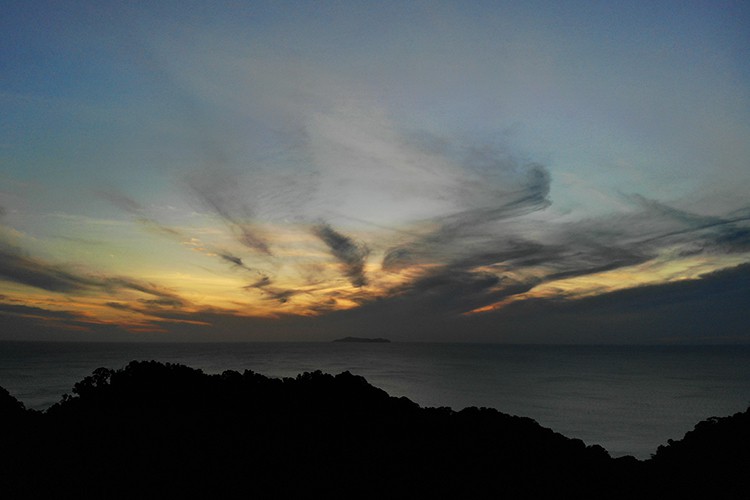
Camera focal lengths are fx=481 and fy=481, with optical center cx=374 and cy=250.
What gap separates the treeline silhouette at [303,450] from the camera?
19641mm

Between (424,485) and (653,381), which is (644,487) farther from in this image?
(653,381)

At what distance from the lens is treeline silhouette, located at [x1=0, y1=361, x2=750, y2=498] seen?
19641 mm

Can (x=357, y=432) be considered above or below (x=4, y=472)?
above

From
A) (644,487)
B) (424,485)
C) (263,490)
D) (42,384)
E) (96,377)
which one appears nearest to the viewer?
(263,490)

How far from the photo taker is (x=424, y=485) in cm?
2016

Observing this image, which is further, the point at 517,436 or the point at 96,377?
the point at 96,377

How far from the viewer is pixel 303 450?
21.9 m

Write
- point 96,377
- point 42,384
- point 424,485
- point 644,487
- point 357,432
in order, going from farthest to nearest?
point 42,384 < point 96,377 < point 357,432 < point 644,487 < point 424,485

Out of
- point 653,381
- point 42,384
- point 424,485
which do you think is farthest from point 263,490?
point 653,381

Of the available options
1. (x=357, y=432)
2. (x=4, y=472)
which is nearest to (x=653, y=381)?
(x=357, y=432)

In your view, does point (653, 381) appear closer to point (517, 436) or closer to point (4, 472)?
point (517, 436)

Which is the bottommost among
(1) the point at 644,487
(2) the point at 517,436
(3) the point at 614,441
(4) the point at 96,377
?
(3) the point at 614,441

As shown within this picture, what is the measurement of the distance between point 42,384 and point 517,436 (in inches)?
5203

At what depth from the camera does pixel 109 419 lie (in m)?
24.9
